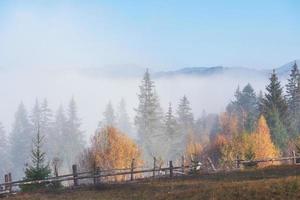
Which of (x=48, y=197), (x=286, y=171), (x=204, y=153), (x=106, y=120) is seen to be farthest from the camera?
(x=106, y=120)

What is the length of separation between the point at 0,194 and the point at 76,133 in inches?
5374

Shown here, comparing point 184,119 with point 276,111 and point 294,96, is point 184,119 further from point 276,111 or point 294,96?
point 276,111

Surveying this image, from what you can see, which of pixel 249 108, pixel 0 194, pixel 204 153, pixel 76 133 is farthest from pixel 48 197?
pixel 76 133

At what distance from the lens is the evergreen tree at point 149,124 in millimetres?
126188

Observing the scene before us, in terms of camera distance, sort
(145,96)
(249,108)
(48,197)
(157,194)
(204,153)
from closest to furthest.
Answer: (157,194)
(48,197)
(204,153)
(145,96)
(249,108)

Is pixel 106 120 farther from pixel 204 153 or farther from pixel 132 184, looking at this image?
pixel 132 184

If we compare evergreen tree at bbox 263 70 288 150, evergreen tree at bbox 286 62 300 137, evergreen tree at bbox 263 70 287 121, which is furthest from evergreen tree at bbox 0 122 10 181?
evergreen tree at bbox 263 70 288 150

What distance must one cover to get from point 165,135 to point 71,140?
49752 millimetres

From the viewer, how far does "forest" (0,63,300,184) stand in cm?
8362

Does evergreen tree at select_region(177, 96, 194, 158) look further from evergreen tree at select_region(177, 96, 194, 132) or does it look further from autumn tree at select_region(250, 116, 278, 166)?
autumn tree at select_region(250, 116, 278, 166)

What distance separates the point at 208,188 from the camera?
3266cm

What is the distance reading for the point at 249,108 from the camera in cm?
14738

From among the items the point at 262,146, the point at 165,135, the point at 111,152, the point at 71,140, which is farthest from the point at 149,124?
the point at 71,140

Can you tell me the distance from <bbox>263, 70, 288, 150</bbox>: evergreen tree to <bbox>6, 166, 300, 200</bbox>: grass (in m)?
52.7
